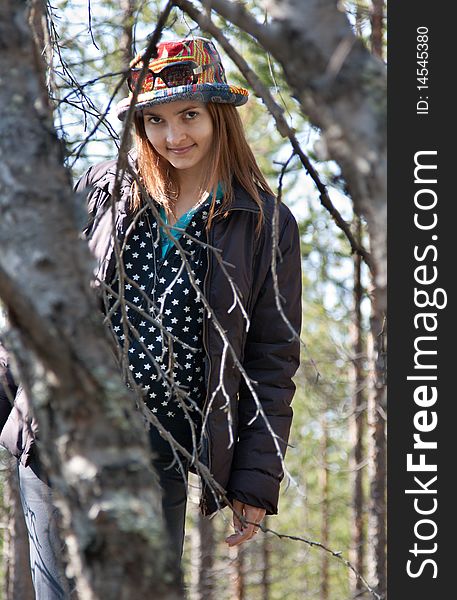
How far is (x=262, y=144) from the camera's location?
353 inches

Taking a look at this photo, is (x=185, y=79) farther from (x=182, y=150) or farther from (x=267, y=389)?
(x=267, y=389)

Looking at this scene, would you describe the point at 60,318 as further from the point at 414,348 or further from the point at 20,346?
the point at 414,348

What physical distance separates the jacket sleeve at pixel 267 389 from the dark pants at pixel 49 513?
182mm

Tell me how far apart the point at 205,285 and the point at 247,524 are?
71 cm

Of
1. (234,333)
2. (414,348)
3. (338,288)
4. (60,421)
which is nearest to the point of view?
(60,421)

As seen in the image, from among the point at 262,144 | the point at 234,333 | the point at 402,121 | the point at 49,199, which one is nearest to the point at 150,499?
the point at 49,199

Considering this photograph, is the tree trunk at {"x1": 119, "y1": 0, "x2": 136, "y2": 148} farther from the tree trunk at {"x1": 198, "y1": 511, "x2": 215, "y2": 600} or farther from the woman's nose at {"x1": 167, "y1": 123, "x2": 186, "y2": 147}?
the tree trunk at {"x1": 198, "y1": 511, "x2": 215, "y2": 600}

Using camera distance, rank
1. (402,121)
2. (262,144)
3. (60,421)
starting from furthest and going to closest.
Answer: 1. (262,144)
2. (402,121)
3. (60,421)

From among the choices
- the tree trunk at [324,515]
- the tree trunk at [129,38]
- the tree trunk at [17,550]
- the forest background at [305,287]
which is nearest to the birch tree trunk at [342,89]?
the tree trunk at [129,38]

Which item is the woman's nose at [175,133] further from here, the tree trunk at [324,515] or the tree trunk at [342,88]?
the tree trunk at [324,515]

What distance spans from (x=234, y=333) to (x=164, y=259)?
297 mm

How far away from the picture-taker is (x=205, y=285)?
2486 millimetres

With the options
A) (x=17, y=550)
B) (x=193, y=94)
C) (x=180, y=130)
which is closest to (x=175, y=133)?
(x=180, y=130)

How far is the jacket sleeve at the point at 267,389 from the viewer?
101 inches
